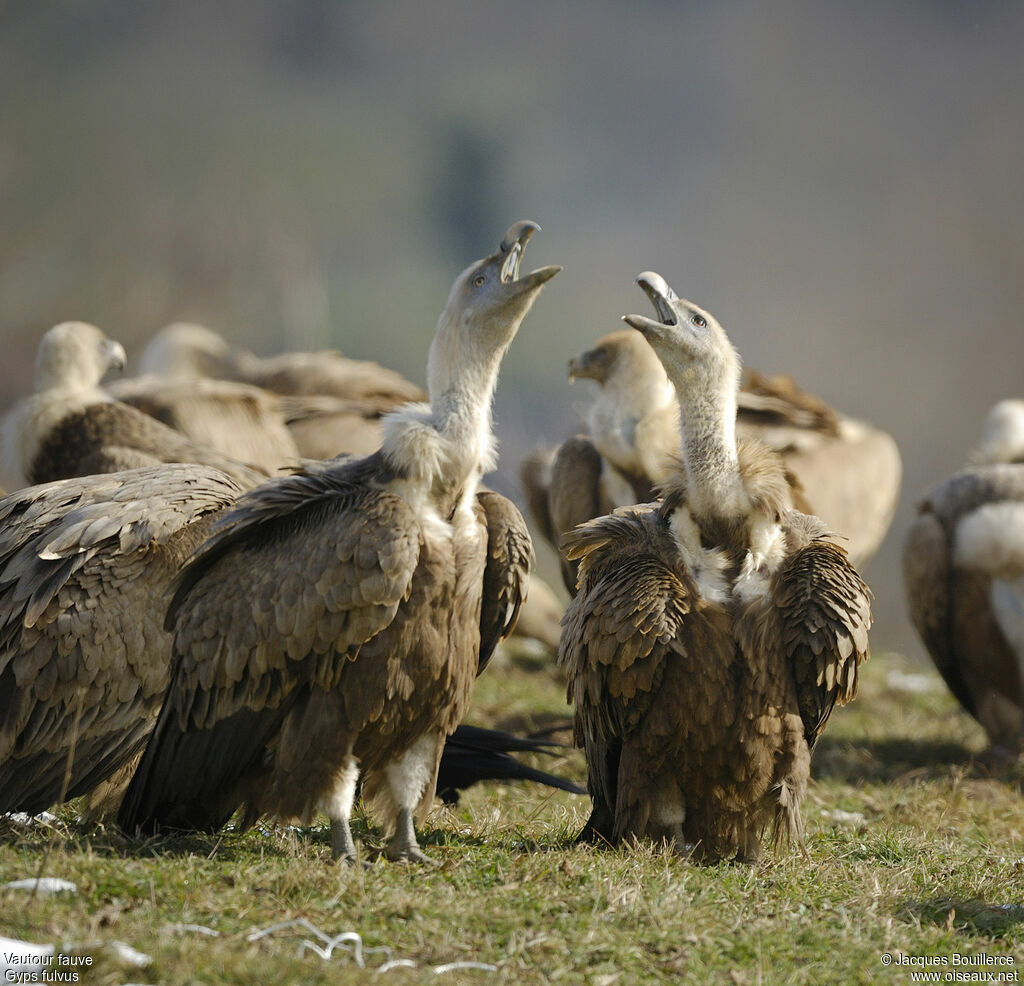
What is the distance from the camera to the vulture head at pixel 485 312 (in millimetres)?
4441

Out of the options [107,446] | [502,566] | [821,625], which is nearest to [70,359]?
[107,446]

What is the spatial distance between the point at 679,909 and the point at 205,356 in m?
10.6

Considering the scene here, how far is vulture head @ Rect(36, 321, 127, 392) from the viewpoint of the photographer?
714cm

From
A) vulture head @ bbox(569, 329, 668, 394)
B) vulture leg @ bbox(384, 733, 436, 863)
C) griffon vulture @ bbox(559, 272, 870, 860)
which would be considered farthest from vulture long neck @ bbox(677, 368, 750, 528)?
vulture head @ bbox(569, 329, 668, 394)

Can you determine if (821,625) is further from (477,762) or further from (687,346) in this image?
(477,762)

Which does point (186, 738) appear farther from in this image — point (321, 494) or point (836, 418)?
point (836, 418)

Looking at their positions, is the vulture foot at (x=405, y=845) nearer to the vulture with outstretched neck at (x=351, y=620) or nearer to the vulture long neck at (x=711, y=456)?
the vulture with outstretched neck at (x=351, y=620)

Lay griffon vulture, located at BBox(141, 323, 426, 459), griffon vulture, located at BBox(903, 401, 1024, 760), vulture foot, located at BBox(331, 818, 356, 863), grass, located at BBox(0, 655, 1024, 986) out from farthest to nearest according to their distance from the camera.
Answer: griffon vulture, located at BBox(141, 323, 426, 459) < griffon vulture, located at BBox(903, 401, 1024, 760) < vulture foot, located at BBox(331, 818, 356, 863) < grass, located at BBox(0, 655, 1024, 986)

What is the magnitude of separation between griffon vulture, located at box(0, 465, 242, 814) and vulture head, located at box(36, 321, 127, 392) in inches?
93.5

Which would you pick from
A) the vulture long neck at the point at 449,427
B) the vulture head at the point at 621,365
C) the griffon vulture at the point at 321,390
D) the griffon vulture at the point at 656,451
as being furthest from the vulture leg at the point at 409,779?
the vulture head at the point at 621,365

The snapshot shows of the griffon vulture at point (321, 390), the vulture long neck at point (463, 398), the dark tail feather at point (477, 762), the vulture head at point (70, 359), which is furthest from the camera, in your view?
the griffon vulture at point (321, 390)

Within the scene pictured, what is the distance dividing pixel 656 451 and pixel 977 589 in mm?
2483

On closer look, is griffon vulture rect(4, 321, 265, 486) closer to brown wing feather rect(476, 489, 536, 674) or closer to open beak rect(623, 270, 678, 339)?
brown wing feather rect(476, 489, 536, 674)

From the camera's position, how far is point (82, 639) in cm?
469
